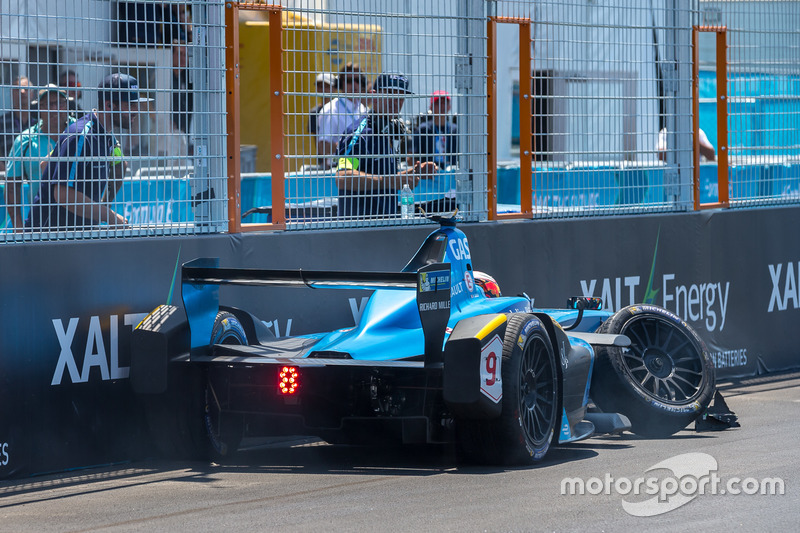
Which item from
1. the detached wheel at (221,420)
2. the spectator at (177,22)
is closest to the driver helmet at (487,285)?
the detached wheel at (221,420)

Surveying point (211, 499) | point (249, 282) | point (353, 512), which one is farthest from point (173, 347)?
point (353, 512)

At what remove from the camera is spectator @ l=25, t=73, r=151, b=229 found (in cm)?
699

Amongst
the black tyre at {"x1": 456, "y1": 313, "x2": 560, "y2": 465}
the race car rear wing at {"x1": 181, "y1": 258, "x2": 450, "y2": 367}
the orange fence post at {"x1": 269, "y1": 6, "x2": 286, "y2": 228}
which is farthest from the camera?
the orange fence post at {"x1": 269, "y1": 6, "x2": 286, "y2": 228}

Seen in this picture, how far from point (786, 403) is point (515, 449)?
12.1ft

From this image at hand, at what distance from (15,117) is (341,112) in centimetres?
241

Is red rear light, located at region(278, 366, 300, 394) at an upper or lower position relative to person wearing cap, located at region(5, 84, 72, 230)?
lower

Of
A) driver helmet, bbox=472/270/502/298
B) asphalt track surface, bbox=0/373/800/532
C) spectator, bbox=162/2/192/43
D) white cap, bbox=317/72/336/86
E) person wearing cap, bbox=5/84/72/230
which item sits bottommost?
asphalt track surface, bbox=0/373/800/532

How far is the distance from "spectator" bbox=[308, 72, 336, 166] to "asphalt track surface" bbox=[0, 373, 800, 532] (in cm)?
211

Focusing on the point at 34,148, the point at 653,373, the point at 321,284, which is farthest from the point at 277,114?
the point at 653,373

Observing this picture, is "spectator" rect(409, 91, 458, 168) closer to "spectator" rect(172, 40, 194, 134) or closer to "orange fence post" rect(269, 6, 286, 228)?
"orange fence post" rect(269, 6, 286, 228)

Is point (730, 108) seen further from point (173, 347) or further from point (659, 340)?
point (173, 347)

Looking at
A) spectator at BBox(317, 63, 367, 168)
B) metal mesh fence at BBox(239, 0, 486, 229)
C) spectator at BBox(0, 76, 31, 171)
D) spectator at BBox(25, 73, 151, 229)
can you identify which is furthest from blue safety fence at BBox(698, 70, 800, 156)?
spectator at BBox(0, 76, 31, 171)

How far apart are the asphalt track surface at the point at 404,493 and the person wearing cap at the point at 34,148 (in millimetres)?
1556

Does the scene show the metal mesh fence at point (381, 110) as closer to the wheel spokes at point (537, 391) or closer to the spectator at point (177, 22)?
the spectator at point (177, 22)
